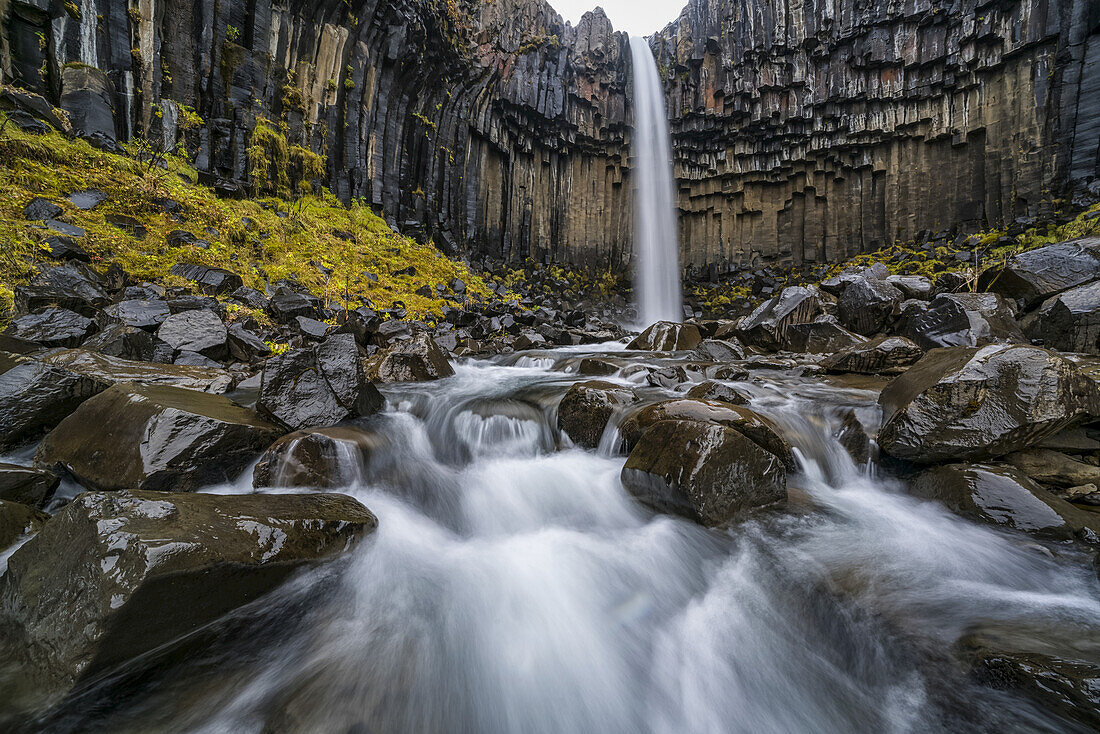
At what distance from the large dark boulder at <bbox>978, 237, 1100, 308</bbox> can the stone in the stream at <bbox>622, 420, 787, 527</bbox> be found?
691 centimetres

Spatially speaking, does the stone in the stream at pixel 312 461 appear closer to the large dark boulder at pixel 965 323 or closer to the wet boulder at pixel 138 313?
the wet boulder at pixel 138 313

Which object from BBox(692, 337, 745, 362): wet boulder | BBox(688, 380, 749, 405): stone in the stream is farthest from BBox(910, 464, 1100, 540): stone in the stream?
BBox(692, 337, 745, 362): wet boulder

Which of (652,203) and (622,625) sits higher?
(652,203)

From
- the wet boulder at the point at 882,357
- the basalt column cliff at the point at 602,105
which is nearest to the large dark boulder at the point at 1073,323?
the wet boulder at the point at 882,357

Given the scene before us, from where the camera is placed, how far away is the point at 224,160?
13.1 meters

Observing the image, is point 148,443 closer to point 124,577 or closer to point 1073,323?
point 124,577

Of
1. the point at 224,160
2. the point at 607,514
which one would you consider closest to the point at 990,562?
the point at 607,514

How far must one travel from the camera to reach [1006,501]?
9.21 feet

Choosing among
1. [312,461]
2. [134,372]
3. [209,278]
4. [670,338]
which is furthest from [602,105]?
[312,461]

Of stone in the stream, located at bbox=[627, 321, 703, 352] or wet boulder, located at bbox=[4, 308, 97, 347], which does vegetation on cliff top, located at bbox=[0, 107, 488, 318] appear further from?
stone in the stream, located at bbox=[627, 321, 703, 352]

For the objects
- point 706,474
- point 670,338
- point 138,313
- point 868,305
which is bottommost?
point 706,474

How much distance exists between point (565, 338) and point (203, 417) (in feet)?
34.5

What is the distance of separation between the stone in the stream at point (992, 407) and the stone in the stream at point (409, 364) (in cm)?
603

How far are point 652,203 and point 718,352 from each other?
65.0 ft
